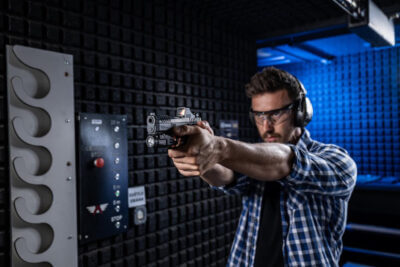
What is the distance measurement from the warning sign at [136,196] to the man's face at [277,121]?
0.98m

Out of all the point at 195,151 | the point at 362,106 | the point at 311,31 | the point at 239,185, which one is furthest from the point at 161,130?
the point at 362,106

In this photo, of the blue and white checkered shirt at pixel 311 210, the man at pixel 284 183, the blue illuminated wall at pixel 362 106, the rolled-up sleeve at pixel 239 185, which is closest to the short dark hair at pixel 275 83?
the man at pixel 284 183

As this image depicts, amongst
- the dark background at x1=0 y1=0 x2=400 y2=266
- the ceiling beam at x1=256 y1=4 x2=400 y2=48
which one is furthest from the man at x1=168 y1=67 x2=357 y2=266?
the ceiling beam at x1=256 y1=4 x2=400 y2=48

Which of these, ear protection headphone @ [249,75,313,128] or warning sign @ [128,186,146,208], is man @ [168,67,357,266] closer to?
ear protection headphone @ [249,75,313,128]

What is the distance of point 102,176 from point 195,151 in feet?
4.16

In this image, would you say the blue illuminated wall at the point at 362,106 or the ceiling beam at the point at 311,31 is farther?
the blue illuminated wall at the point at 362,106

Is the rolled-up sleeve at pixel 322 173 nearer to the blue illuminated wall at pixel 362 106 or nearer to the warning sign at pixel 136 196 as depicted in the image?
the warning sign at pixel 136 196

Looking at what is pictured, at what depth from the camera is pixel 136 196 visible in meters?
2.34

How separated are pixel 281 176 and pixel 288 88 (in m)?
0.60

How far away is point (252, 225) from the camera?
1.73 m

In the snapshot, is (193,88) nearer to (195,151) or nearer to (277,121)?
(277,121)

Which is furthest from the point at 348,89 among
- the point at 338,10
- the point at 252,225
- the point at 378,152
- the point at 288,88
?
the point at 252,225

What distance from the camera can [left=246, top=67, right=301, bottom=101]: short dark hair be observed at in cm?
176

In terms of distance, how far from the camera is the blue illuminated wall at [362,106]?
146 inches
